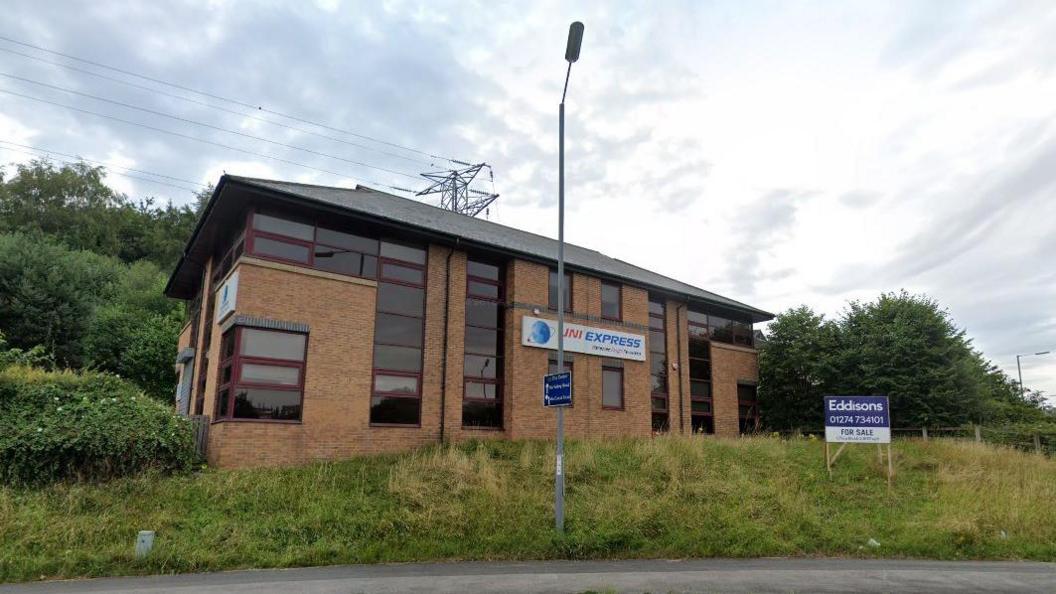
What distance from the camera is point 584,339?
853 inches

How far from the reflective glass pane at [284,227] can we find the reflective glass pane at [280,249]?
0.24 metres

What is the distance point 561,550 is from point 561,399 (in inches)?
94.8

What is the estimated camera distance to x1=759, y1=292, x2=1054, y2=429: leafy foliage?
78.2 ft

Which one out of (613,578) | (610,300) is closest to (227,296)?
(613,578)

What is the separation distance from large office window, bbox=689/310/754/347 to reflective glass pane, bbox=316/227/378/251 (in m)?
14.1

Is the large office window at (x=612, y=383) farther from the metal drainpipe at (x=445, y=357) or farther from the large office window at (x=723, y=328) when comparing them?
the metal drainpipe at (x=445, y=357)

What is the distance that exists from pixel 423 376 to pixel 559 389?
7.72 meters

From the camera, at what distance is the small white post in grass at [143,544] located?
9.54m

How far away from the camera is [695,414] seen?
25.5 metres

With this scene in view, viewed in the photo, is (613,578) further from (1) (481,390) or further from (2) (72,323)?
(2) (72,323)

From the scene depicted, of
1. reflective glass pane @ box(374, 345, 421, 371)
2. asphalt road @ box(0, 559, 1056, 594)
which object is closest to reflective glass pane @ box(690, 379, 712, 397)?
reflective glass pane @ box(374, 345, 421, 371)

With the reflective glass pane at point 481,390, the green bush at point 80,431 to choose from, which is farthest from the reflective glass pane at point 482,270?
the green bush at point 80,431

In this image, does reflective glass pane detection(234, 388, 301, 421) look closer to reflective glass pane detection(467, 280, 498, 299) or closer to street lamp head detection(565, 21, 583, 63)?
reflective glass pane detection(467, 280, 498, 299)

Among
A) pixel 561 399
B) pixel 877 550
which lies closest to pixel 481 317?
pixel 561 399
